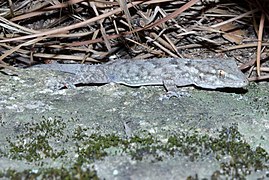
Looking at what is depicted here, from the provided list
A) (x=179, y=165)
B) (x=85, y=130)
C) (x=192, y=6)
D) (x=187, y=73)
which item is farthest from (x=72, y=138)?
(x=192, y=6)

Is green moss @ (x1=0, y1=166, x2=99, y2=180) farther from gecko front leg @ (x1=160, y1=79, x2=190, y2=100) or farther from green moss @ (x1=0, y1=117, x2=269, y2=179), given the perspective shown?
gecko front leg @ (x1=160, y1=79, x2=190, y2=100)

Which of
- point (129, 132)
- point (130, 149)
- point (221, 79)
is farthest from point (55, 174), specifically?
point (221, 79)

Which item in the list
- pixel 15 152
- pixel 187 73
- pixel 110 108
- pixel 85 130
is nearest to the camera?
pixel 15 152

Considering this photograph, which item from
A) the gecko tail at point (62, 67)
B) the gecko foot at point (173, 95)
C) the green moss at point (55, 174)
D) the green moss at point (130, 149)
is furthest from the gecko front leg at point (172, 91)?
the green moss at point (55, 174)

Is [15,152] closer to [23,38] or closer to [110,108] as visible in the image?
[110,108]

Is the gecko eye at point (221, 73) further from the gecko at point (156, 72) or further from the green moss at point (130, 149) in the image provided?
the green moss at point (130, 149)

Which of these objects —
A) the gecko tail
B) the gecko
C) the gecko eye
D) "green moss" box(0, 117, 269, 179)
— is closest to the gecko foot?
the gecko
